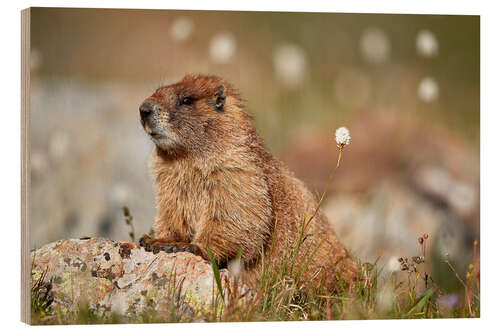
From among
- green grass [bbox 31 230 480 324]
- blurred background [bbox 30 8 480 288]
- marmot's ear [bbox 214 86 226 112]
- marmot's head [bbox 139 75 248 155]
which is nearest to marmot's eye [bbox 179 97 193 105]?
marmot's head [bbox 139 75 248 155]

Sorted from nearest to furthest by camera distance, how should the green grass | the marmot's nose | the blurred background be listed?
the green grass < the marmot's nose < the blurred background

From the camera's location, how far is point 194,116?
20.0 feet

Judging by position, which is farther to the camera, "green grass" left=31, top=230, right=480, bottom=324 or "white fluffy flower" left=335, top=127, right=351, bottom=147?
"white fluffy flower" left=335, top=127, right=351, bottom=147

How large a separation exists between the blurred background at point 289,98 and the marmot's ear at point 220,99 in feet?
0.97

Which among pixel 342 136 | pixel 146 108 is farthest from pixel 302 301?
pixel 146 108

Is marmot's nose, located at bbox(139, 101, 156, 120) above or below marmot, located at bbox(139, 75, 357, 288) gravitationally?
Answer: above

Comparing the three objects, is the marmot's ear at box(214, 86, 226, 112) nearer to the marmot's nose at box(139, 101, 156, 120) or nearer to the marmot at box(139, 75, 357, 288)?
the marmot at box(139, 75, 357, 288)

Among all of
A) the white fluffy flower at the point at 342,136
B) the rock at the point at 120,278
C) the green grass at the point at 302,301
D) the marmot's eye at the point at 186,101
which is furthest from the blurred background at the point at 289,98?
the white fluffy flower at the point at 342,136

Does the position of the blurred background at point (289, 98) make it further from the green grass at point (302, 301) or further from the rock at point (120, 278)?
the rock at point (120, 278)

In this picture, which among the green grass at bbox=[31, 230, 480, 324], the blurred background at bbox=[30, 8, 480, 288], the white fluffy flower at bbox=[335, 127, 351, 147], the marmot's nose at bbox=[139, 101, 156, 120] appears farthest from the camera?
the blurred background at bbox=[30, 8, 480, 288]

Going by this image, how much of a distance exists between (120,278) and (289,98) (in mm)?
2454

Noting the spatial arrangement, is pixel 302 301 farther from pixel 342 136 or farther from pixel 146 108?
pixel 146 108

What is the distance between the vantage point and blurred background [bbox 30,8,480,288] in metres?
6.25
